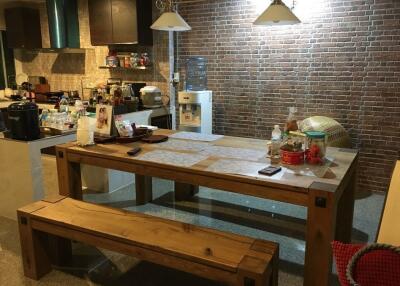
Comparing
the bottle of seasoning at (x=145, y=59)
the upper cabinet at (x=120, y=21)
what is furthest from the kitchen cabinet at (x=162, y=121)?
the upper cabinet at (x=120, y=21)

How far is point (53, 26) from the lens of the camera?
519cm

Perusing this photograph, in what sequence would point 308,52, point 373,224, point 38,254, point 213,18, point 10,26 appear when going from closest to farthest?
point 38,254
point 373,224
point 308,52
point 213,18
point 10,26

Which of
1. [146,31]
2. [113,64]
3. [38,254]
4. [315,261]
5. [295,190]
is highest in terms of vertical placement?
[146,31]

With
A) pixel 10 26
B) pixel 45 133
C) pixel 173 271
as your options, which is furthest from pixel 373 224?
pixel 10 26

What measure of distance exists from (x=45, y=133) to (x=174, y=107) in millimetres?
2151

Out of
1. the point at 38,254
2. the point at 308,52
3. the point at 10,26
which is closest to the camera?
the point at 38,254

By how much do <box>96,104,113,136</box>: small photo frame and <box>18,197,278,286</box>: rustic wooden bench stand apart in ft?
1.97

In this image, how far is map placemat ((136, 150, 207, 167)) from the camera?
2.21 meters

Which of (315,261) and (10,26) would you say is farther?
(10,26)

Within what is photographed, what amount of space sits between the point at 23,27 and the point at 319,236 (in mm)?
5724

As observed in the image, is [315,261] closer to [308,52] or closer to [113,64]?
[308,52]

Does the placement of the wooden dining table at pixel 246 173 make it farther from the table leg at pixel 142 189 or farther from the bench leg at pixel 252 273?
the table leg at pixel 142 189

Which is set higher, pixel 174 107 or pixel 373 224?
pixel 174 107

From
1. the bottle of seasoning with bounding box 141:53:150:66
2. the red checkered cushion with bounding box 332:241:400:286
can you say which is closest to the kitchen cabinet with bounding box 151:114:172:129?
the bottle of seasoning with bounding box 141:53:150:66
